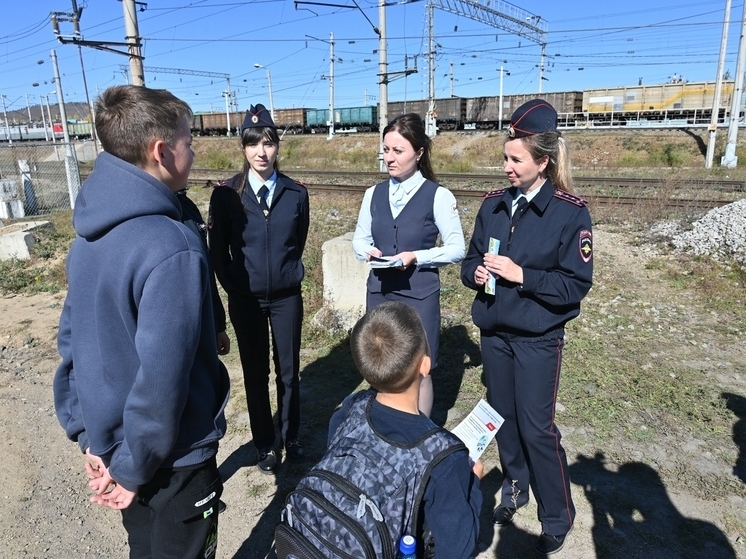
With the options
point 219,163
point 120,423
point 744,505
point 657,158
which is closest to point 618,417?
point 744,505

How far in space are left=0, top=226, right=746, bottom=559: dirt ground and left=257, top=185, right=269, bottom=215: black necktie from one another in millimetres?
1703

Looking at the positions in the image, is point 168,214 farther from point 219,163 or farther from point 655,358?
point 219,163

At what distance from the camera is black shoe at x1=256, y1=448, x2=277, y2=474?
11.5ft

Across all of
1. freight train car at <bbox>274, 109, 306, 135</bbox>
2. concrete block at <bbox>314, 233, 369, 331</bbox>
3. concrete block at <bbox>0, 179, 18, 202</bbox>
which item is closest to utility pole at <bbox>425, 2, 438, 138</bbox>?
freight train car at <bbox>274, 109, 306, 135</bbox>

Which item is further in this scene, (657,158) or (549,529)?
(657,158)

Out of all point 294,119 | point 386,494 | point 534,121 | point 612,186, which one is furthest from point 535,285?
point 294,119

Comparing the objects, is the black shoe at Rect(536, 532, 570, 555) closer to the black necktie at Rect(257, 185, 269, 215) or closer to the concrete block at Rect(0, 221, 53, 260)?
the black necktie at Rect(257, 185, 269, 215)

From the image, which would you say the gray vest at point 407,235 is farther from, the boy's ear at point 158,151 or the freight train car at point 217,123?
the freight train car at point 217,123

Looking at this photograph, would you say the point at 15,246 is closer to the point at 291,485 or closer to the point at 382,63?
the point at 291,485

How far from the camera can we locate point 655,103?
119 feet

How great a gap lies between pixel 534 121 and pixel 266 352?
7.10 ft

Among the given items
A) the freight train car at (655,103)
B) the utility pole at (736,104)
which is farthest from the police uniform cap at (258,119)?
the freight train car at (655,103)

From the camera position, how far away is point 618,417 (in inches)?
156

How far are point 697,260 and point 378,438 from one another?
23.4ft
